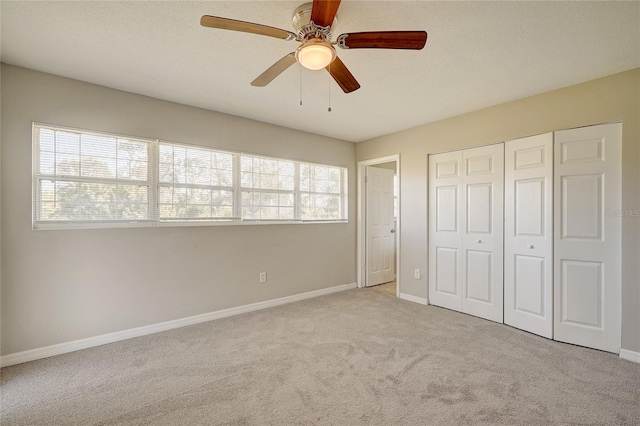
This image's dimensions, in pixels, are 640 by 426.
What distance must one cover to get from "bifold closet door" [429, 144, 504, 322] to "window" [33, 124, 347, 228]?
73.6 inches

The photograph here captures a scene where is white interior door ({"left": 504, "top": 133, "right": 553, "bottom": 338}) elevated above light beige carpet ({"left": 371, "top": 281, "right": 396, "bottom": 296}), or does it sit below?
above

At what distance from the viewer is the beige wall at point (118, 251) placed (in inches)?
95.0

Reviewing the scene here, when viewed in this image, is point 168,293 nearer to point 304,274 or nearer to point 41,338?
point 41,338

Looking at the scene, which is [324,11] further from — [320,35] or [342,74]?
[342,74]

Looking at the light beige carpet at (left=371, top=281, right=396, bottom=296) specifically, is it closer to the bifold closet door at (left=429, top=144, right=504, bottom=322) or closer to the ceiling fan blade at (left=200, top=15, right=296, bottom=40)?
the bifold closet door at (left=429, top=144, right=504, bottom=322)

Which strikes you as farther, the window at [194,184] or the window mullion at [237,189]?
the window mullion at [237,189]

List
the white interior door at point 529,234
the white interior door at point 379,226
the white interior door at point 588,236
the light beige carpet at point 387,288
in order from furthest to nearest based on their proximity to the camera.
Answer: the white interior door at point 379,226, the light beige carpet at point 387,288, the white interior door at point 529,234, the white interior door at point 588,236

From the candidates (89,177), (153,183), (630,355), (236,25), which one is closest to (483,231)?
(630,355)

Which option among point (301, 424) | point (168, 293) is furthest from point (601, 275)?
point (168, 293)

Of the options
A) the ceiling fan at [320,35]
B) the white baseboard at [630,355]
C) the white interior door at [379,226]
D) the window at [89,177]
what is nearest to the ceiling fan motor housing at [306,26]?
the ceiling fan at [320,35]

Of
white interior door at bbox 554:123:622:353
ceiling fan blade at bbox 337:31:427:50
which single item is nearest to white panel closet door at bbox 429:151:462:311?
white interior door at bbox 554:123:622:353

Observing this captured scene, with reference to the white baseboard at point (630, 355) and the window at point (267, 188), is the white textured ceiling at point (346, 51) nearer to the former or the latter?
the window at point (267, 188)

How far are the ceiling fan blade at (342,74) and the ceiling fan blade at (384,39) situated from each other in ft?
0.64

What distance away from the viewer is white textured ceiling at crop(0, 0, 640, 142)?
1.77m
